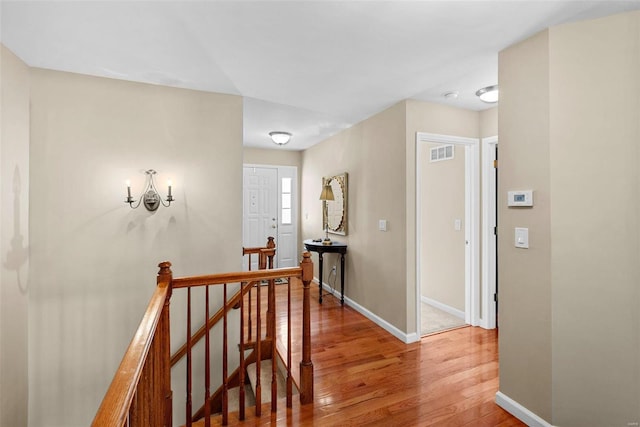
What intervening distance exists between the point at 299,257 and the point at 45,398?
388 cm

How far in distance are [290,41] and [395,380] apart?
2534 mm

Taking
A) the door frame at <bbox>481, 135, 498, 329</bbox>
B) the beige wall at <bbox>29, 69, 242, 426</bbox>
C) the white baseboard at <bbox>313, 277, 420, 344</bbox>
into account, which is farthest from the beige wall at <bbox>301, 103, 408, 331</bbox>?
the beige wall at <bbox>29, 69, 242, 426</bbox>

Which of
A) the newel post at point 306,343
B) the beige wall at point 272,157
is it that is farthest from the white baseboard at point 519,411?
the beige wall at point 272,157

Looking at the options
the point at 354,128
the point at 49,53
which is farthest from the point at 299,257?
the point at 49,53

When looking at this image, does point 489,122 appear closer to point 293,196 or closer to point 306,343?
point 306,343

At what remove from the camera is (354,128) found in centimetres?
398

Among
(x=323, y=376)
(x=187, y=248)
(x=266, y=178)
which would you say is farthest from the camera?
(x=266, y=178)

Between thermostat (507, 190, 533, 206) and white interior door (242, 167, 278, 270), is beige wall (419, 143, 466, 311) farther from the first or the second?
white interior door (242, 167, 278, 270)

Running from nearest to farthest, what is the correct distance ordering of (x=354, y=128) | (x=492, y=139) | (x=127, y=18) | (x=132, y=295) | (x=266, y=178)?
1. (x=127, y=18)
2. (x=132, y=295)
3. (x=492, y=139)
4. (x=354, y=128)
5. (x=266, y=178)

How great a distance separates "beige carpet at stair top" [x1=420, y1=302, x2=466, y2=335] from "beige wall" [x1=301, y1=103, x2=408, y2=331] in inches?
18.7

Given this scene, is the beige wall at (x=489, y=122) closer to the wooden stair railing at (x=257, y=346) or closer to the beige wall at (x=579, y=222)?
the beige wall at (x=579, y=222)

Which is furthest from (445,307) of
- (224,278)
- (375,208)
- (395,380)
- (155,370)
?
(155,370)

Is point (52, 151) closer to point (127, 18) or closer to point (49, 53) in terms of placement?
point (49, 53)

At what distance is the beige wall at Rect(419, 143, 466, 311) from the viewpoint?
3.57 m
